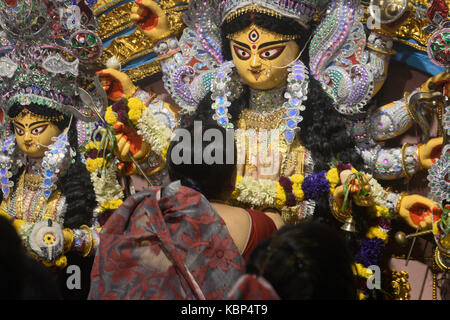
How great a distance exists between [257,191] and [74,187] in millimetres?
1312

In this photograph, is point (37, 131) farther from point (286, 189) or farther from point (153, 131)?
point (286, 189)

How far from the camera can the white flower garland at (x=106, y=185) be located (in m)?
3.30

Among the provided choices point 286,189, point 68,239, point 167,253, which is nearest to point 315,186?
point 286,189

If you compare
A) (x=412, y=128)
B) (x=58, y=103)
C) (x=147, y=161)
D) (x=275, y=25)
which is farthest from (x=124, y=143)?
(x=412, y=128)

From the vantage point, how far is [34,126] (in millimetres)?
3654

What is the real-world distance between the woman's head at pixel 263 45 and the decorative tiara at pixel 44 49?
3.11 feet

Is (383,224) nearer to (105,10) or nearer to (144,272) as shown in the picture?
(144,272)

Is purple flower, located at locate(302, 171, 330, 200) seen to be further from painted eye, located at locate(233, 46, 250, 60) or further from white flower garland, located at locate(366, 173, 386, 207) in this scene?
painted eye, located at locate(233, 46, 250, 60)

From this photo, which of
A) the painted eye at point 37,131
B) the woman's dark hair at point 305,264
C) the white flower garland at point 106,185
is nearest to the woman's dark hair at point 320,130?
the white flower garland at point 106,185

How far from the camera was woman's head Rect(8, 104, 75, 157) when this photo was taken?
143 inches

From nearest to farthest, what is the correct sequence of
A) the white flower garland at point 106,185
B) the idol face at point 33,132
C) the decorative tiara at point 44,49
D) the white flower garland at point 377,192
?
the white flower garland at point 377,192 < the white flower garland at point 106,185 < the decorative tiara at point 44,49 < the idol face at point 33,132

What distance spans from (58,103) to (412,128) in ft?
7.41

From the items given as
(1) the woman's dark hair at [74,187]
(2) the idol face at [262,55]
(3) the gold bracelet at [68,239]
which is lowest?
(3) the gold bracelet at [68,239]

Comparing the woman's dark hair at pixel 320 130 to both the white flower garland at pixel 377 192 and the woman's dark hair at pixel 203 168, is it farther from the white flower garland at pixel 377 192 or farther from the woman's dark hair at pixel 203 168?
the woman's dark hair at pixel 203 168
